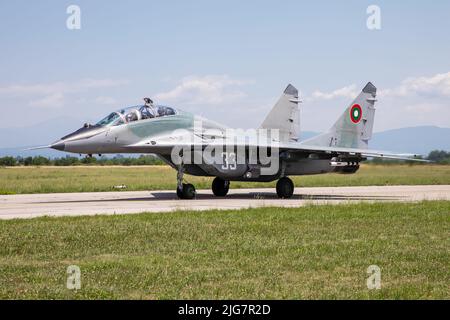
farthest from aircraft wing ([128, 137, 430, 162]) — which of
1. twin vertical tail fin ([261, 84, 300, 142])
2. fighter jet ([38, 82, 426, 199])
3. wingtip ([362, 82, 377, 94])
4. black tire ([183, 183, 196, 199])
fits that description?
wingtip ([362, 82, 377, 94])

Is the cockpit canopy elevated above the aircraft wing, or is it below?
above

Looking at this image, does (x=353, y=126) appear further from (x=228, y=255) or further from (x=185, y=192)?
(x=228, y=255)

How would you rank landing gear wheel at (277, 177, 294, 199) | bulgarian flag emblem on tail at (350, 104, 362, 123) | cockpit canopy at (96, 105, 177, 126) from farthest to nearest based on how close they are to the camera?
bulgarian flag emblem on tail at (350, 104, 362, 123) < landing gear wheel at (277, 177, 294, 199) < cockpit canopy at (96, 105, 177, 126)

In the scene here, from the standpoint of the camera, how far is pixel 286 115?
24984mm

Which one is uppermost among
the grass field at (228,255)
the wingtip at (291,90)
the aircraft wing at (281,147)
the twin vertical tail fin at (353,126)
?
the wingtip at (291,90)

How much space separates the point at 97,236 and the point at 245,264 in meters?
3.63

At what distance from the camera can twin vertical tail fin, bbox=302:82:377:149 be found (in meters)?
25.3

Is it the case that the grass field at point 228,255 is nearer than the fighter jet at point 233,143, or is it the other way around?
the grass field at point 228,255

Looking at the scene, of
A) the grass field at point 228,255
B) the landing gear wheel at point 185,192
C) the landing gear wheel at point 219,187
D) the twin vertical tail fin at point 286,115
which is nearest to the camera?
the grass field at point 228,255

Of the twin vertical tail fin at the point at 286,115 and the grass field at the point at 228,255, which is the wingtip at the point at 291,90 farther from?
the grass field at the point at 228,255

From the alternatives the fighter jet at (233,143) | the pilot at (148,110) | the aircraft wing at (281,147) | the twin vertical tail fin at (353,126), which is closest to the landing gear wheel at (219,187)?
the fighter jet at (233,143)

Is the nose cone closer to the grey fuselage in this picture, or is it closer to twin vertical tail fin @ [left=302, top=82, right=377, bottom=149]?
the grey fuselage

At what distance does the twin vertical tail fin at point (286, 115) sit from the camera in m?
Result: 25.0
